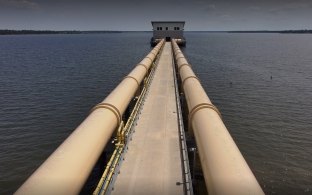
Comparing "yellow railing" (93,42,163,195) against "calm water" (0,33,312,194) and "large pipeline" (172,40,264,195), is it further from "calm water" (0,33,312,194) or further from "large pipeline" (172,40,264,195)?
"calm water" (0,33,312,194)

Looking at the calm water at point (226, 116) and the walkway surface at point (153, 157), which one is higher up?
the walkway surface at point (153, 157)

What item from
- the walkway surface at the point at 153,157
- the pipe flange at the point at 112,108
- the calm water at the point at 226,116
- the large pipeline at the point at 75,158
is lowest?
the calm water at the point at 226,116

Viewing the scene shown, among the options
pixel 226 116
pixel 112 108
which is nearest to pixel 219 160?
pixel 112 108

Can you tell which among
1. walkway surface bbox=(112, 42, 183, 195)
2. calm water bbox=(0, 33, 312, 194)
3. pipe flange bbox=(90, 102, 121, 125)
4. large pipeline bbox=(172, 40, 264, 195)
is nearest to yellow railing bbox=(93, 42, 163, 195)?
walkway surface bbox=(112, 42, 183, 195)

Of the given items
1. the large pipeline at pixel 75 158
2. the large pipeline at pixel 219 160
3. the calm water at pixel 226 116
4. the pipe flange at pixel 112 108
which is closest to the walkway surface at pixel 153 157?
the pipe flange at pixel 112 108

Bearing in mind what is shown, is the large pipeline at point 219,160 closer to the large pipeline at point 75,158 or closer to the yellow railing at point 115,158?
the yellow railing at point 115,158

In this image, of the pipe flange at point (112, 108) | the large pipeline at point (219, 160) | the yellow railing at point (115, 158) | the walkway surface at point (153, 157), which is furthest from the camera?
the pipe flange at point (112, 108)

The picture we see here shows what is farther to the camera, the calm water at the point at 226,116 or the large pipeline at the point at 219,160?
the calm water at the point at 226,116

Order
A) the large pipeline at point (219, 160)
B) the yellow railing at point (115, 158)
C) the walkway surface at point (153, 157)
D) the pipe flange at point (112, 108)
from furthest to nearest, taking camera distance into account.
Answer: the pipe flange at point (112, 108)
the walkway surface at point (153, 157)
the yellow railing at point (115, 158)
the large pipeline at point (219, 160)
